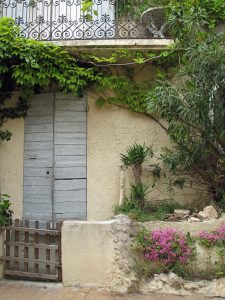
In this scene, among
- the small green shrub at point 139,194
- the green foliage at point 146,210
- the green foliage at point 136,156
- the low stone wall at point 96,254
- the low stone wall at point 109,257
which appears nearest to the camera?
the low stone wall at point 109,257

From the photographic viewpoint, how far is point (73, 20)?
23.1 ft

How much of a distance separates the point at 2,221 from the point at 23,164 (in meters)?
2.08

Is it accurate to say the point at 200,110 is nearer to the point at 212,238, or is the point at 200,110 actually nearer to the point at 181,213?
the point at 181,213

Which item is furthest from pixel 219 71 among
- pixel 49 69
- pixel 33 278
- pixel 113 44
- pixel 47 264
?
pixel 33 278

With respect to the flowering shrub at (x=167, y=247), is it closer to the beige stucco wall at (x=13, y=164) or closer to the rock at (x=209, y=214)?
the rock at (x=209, y=214)

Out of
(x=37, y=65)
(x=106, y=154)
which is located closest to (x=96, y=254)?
(x=106, y=154)

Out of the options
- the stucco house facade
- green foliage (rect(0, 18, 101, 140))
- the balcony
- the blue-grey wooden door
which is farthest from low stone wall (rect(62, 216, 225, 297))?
the balcony

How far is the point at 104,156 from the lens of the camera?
6.64m

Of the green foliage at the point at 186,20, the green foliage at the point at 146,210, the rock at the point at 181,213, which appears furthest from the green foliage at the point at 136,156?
the green foliage at the point at 186,20

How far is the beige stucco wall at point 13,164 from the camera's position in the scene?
22.4ft

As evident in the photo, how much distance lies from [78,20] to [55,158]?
3026mm

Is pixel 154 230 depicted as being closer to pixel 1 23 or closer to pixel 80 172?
pixel 80 172

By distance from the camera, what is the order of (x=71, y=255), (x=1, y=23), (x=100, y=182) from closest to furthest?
(x=71, y=255)
(x=1, y=23)
(x=100, y=182)

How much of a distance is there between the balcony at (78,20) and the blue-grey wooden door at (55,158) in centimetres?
132
